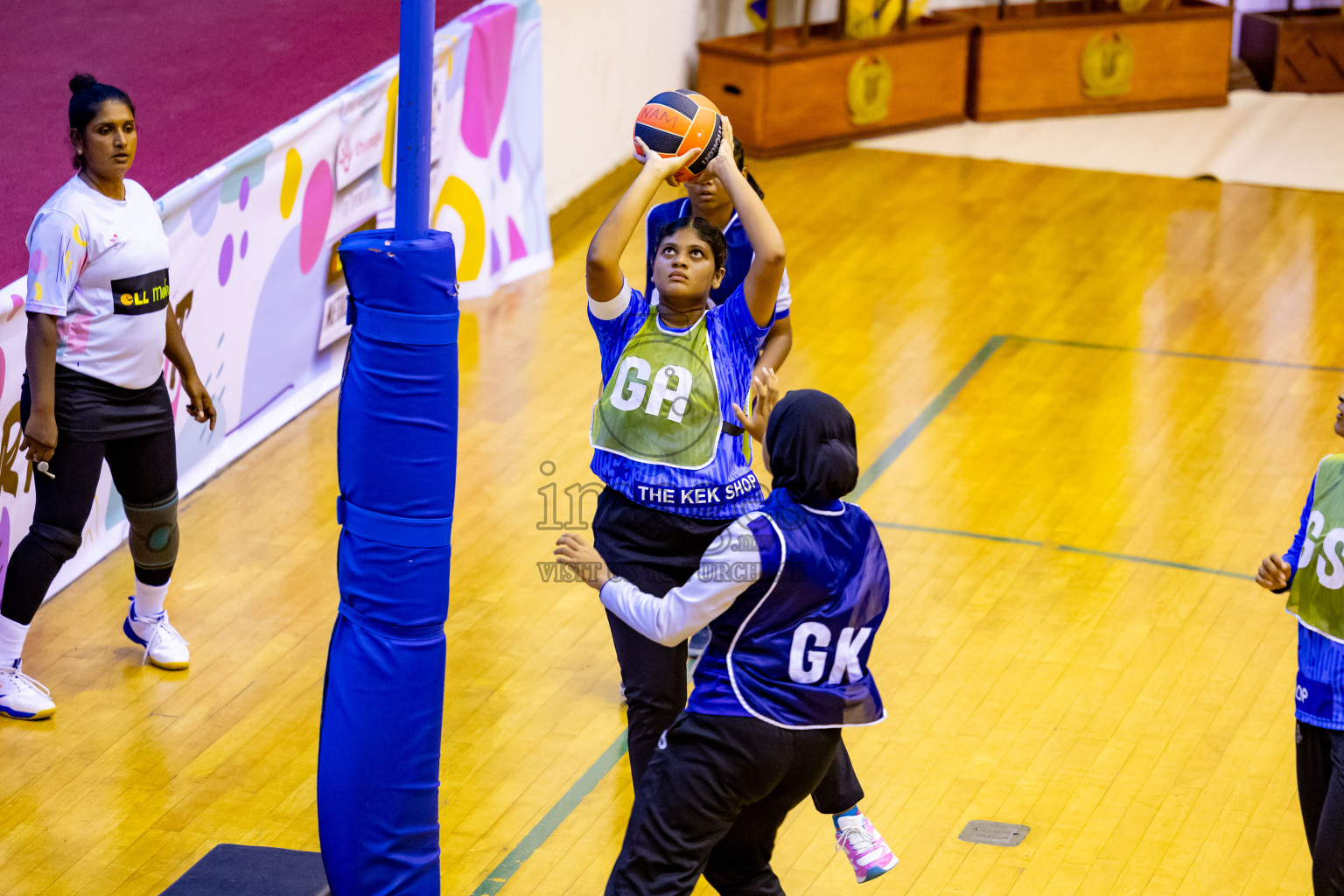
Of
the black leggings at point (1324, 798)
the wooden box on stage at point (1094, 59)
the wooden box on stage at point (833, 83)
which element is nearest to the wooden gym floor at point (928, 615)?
the black leggings at point (1324, 798)

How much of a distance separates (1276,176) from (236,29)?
656cm

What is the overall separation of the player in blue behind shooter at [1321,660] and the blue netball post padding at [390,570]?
1856 millimetres

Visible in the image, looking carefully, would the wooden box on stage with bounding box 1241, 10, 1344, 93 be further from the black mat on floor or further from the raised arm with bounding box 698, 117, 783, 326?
the black mat on floor

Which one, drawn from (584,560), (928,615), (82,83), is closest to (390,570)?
(584,560)

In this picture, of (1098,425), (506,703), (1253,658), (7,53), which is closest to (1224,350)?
(1098,425)

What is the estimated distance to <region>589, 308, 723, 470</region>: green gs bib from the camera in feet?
13.2

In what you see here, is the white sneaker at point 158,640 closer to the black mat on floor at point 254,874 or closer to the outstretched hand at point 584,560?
the black mat on floor at point 254,874

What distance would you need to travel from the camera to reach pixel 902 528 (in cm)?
648

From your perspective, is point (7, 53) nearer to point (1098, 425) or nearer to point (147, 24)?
point (147, 24)

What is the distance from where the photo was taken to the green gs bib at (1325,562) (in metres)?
3.54

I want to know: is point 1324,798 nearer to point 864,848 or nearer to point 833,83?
point 864,848

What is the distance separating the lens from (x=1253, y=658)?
5559 millimetres

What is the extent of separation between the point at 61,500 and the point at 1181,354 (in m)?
5.37

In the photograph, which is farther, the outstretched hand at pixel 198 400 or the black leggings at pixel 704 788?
the outstretched hand at pixel 198 400
